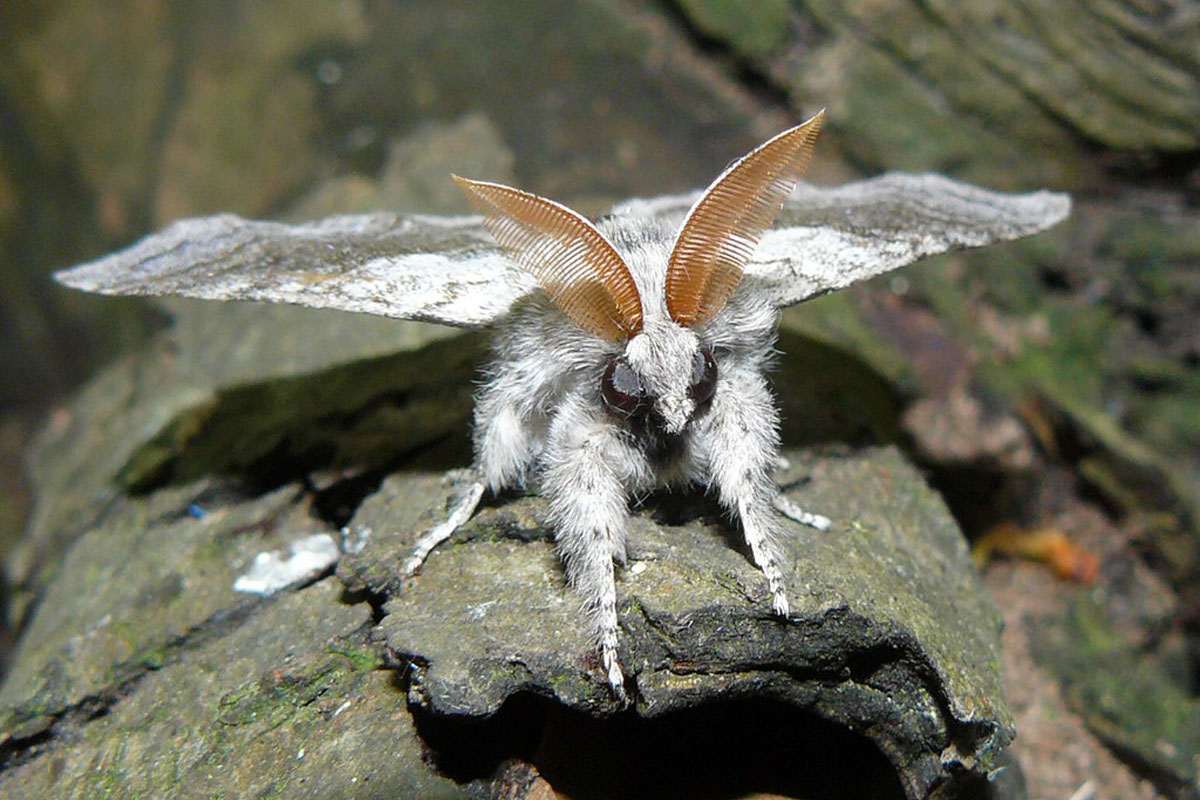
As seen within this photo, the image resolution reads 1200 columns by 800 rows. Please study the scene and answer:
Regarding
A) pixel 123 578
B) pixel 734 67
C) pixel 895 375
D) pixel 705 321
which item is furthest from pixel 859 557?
pixel 734 67

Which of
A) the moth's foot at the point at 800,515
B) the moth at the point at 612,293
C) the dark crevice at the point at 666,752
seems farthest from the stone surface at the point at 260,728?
the moth's foot at the point at 800,515

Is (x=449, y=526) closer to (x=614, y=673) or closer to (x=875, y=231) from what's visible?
(x=614, y=673)

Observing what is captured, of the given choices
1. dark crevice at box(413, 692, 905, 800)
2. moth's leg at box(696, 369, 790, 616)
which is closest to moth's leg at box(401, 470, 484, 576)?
dark crevice at box(413, 692, 905, 800)

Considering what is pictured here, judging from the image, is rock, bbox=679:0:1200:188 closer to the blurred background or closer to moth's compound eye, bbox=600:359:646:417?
the blurred background

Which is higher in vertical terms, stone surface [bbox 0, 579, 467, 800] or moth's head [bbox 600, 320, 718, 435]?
moth's head [bbox 600, 320, 718, 435]

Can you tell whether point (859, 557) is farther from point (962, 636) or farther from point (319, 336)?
point (319, 336)

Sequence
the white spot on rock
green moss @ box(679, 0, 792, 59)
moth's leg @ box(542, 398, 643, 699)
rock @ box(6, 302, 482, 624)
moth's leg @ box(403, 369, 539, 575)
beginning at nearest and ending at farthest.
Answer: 1. moth's leg @ box(542, 398, 643, 699)
2. moth's leg @ box(403, 369, 539, 575)
3. the white spot on rock
4. rock @ box(6, 302, 482, 624)
5. green moss @ box(679, 0, 792, 59)
